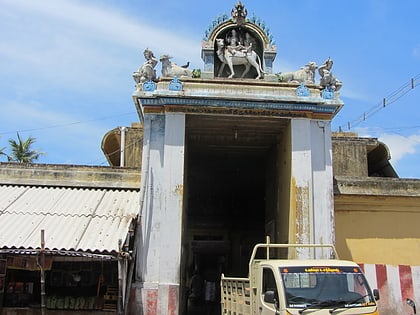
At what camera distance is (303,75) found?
14023 mm

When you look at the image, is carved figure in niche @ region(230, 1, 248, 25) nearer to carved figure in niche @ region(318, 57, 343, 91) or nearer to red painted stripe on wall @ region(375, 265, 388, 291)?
carved figure in niche @ region(318, 57, 343, 91)

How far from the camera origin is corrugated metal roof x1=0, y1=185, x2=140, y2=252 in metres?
10.9

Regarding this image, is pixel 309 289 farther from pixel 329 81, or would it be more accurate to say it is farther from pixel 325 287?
pixel 329 81

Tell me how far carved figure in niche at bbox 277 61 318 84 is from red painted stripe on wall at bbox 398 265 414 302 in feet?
18.4

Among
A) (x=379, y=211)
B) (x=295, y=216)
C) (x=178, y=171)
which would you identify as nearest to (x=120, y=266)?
(x=178, y=171)

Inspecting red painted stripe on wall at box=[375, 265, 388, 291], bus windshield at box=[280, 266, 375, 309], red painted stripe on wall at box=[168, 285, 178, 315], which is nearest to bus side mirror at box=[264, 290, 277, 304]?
bus windshield at box=[280, 266, 375, 309]

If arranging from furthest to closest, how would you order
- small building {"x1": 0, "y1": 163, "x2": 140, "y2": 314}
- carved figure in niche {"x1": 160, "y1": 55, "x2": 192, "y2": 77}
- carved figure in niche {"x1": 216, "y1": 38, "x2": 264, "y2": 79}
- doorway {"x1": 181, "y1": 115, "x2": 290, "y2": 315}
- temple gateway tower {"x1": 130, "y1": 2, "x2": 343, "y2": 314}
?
doorway {"x1": 181, "y1": 115, "x2": 290, "y2": 315}, carved figure in niche {"x1": 216, "y1": 38, "x2": 264, "y2": 79}, carved figure in niche {"x1": 160, "y1": 55, "x2": 192, "y2": 77}, temple gateway tower {"x1": 130, "y1": 2, "x2": 343, "y2": 314}, small building {"x1": 0, "y1": 163, "x2": 140, "y2": 314}

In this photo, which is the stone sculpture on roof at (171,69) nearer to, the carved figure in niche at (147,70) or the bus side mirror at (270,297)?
the carved figure in niche at (147,70)

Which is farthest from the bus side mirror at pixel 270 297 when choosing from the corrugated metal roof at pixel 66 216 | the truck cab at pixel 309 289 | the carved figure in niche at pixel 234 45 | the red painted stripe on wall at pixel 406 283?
the carved figure in niche at pixel 234 45

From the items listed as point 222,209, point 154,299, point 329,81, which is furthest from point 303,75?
point 222,209

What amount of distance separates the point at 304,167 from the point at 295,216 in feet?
4.36

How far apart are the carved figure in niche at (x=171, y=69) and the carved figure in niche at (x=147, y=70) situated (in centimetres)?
27

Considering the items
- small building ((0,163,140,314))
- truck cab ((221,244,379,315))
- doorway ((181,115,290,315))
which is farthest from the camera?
doorway ((181,115,290,315))

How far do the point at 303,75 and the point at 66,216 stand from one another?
297 inches
